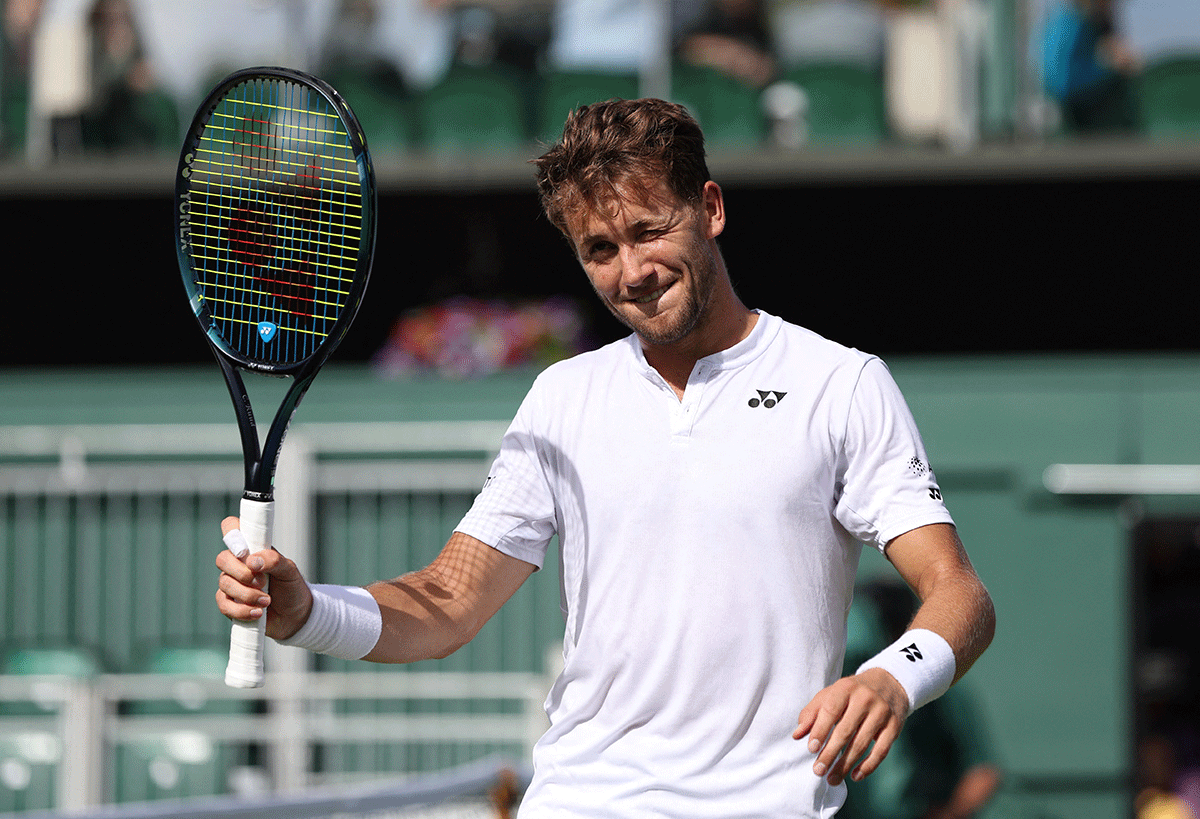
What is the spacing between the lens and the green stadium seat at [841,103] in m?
9.88

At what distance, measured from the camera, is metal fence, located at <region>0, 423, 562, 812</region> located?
7934 millimetres

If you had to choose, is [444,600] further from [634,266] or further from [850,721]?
[850,721]

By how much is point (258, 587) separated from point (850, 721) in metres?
1.04

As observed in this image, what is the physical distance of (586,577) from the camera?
2.78 metres

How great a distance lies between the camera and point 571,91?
9.98 metres

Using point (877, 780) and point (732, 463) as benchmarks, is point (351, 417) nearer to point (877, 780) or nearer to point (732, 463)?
point (877, 780)

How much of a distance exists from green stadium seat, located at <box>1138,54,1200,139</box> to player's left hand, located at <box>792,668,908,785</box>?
836cm

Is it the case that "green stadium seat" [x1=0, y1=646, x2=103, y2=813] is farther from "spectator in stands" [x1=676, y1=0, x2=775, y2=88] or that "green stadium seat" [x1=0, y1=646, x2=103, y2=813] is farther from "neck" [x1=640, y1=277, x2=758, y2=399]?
"neck" [x1=640, y1=277, x2=758, y2=399]

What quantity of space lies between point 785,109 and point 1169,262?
294 centimetres

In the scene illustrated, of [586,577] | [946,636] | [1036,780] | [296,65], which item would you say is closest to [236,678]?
[586,577]

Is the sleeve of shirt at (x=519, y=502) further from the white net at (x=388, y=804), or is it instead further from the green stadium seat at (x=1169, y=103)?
the green stadium seat at (x=1169, y=103)

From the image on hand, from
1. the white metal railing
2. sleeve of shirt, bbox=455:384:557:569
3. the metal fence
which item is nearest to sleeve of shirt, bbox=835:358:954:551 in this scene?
sleeve of shirt, bbox=455:384:557:569

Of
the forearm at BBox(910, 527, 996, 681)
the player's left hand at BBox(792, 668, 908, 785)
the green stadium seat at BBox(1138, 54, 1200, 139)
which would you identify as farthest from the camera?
the green stadium seat at BBox(1138, 54, 1200, 139)

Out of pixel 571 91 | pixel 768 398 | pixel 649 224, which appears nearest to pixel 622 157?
pixel 649 224
